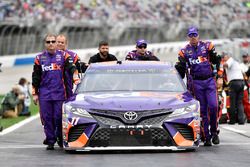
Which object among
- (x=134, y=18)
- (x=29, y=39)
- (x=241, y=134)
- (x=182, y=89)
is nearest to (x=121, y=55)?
(x=134, y=18)

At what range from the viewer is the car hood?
36.8 ft

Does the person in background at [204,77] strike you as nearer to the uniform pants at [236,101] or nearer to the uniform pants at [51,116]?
the uniform pants at [51,116]

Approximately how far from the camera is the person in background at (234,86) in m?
19.1

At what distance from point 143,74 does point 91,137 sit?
5.18 feet

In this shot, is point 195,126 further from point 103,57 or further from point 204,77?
point 103,57

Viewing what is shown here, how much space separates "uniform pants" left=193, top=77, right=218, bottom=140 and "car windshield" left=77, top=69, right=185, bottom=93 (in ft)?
1.72

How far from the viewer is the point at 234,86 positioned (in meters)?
19.3

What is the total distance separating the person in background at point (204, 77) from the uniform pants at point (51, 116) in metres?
1.91

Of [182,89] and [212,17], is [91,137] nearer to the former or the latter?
[182,89]

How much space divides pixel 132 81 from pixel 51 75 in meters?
1.08

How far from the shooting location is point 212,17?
64.2 metres

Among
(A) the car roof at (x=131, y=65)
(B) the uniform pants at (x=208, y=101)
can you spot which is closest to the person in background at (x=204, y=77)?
(B) the uniform pants at (x=208, y=101)

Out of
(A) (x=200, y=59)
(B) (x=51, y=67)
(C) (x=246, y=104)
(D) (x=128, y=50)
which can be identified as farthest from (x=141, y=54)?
(D) (x=128, y=50)

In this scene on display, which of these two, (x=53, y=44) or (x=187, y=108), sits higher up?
(x=53, y=44)
